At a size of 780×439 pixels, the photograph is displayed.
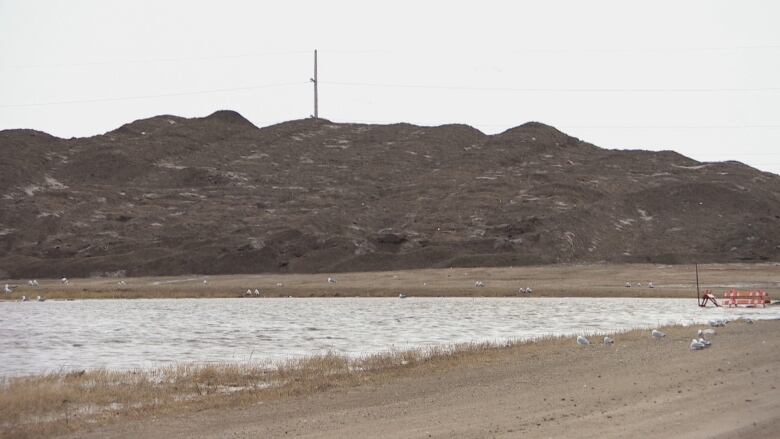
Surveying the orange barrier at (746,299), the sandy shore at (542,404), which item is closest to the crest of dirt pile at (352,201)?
the orange barrier at (746,299)

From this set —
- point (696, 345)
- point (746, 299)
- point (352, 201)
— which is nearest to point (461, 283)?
point (746, 299)

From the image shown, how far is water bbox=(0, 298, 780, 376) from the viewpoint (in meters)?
35.8

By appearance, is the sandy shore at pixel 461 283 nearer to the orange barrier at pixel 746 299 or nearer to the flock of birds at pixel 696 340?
the orange barrier at pixel 746 299

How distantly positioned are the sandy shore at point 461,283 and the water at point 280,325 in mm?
5176

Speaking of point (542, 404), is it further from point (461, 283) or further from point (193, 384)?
point (461, 283)

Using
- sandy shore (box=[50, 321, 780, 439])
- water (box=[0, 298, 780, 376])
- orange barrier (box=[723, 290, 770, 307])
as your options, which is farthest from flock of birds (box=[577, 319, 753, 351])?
orange barrier (box=[723, 290, 770, 307])

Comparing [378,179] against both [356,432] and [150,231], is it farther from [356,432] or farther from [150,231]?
[356,432]

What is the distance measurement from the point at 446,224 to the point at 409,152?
36.3 metres

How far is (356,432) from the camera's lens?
16109 mm

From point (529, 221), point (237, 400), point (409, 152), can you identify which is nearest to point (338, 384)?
point (237, 400)

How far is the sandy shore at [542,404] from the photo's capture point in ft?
50.3

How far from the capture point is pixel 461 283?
78.2 m

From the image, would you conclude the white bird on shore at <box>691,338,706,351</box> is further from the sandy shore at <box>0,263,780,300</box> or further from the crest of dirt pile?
the crest of dirt pile

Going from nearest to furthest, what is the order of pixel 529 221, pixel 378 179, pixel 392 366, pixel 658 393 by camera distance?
1. pixel 658 393
2. pixel 392 366
3. pixel 529 221
4. pixel 378 179
